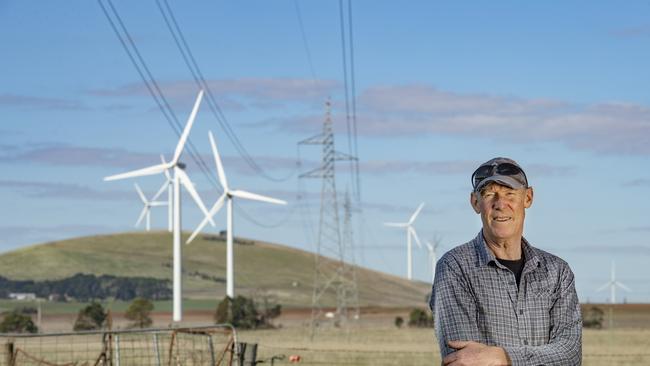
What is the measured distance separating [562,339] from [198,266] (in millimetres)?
174781

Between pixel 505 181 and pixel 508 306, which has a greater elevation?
pixel 505 181

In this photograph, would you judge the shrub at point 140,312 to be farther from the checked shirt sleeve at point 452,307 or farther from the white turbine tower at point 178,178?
the checked shirt sleeve at point 452,307

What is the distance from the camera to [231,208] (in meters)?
74.1

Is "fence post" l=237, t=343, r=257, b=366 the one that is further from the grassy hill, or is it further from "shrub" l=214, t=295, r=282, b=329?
the grassy hill

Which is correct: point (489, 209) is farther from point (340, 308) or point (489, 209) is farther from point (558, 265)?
point (340, 308)

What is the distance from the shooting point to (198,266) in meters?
178

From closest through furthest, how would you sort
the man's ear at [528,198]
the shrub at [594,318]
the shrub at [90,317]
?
1. the man's ear at [528,198]
2. the shrub at [90,317]
3. the shrub at [594,318]

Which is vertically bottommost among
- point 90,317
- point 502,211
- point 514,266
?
point 514,266

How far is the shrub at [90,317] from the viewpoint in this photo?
253 ft

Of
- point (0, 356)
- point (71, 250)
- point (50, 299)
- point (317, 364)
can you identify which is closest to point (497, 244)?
point (317, 364)

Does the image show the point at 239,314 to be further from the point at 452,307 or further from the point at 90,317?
the point at 452,307

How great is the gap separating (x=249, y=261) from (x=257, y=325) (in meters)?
103

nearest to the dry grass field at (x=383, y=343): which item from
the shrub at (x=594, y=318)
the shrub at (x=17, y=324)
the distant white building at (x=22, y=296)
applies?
the shrub at (x=594, y=318)

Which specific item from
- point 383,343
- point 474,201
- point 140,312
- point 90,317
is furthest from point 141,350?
point 140,312
